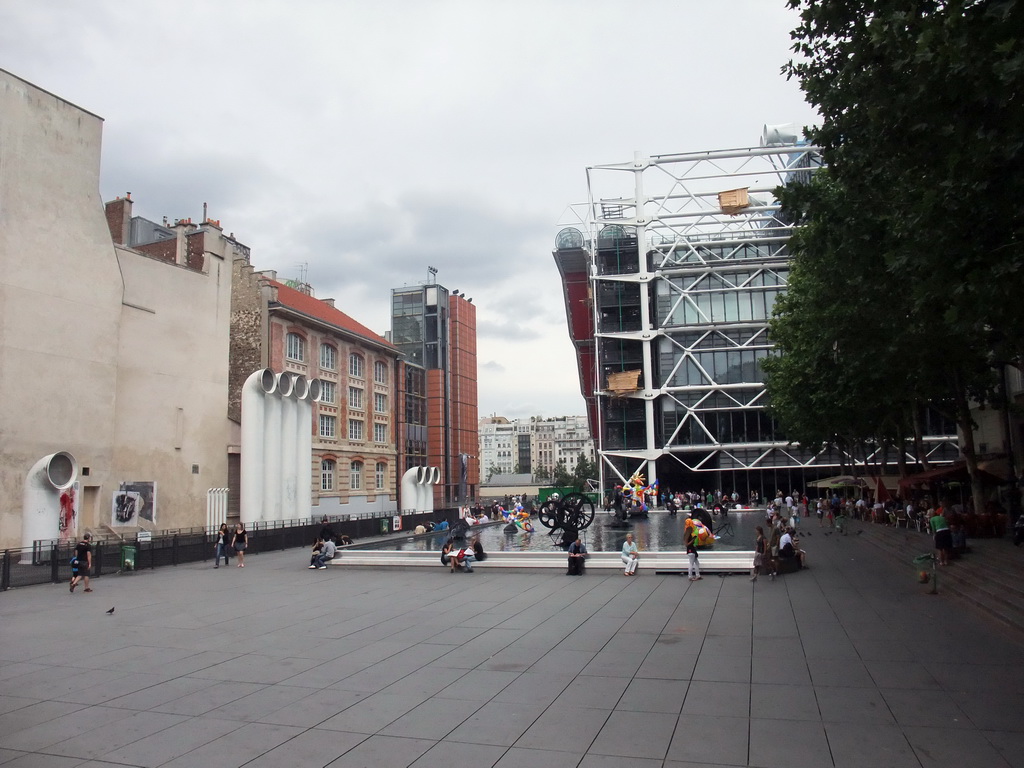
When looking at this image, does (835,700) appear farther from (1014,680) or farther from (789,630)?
(789,630)

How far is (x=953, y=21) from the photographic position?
28.3 feet

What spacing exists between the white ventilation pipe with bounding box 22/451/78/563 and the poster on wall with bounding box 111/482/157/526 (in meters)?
6.54

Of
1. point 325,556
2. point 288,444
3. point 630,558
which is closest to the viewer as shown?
point 630,558

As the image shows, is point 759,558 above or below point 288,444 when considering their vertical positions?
below

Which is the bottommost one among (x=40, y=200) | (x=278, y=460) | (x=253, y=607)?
(x=253, y=607)

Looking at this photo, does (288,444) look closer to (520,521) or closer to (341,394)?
(520,521)

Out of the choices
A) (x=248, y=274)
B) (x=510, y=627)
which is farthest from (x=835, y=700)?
(x=248, y=274)

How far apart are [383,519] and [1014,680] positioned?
32.0 m

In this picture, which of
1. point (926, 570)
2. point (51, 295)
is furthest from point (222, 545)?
point (926, 570)

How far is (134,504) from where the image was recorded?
109 feet

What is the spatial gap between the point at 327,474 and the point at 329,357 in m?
8.40

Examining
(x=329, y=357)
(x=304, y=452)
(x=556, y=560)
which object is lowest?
(x=556, y=560)

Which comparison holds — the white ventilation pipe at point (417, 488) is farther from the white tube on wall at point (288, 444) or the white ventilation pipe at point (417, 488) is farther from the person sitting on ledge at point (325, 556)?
the person sitting on ledge at point (325, 556)

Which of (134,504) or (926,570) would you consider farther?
(134,504)
